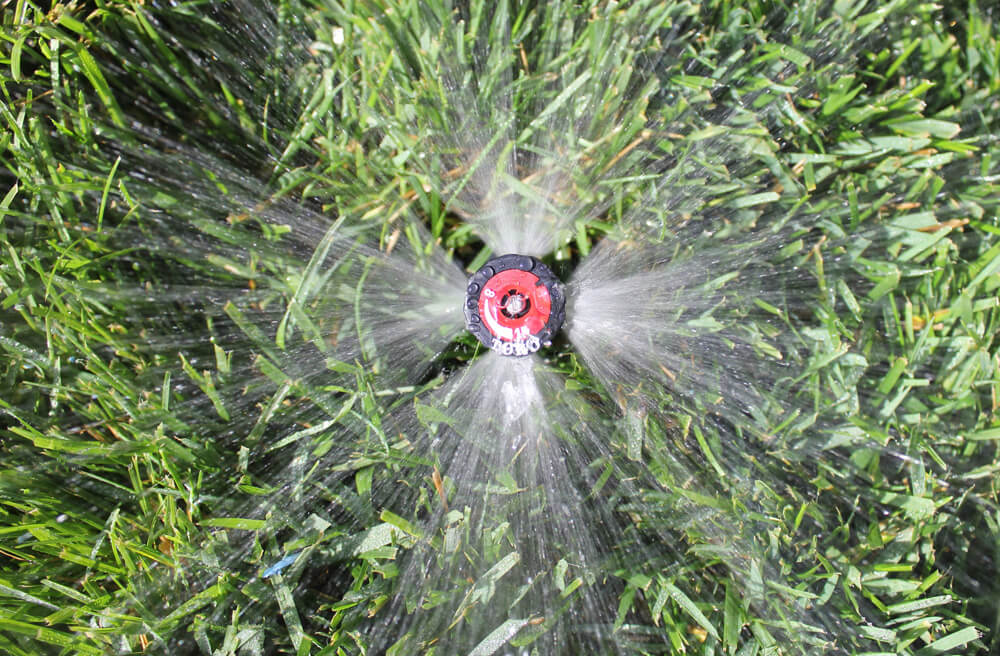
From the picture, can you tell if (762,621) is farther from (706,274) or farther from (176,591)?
(176,591)

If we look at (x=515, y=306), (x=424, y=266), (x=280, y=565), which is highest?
(x=424, y=266)

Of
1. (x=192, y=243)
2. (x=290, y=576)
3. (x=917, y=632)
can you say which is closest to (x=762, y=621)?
(x=917, y=632)

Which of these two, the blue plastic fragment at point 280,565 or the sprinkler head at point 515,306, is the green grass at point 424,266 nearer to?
the blue plastic fragment at point 280,565

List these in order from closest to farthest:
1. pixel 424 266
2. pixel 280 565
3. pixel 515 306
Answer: pixel 280 565, pixel 515 306, pixel 424 266

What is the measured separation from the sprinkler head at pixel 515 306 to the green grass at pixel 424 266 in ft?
0.44

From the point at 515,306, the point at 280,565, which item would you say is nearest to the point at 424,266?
the point at 515,306

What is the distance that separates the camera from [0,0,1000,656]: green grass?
1.76m

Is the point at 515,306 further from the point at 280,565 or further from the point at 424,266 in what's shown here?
the point at 280,565

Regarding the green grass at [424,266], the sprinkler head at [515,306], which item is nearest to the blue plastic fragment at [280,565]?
the green grass at [424,266]

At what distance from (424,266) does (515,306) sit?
0.30 metres

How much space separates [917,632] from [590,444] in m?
0.83

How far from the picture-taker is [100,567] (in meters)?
1.71

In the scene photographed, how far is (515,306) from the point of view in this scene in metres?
1.97

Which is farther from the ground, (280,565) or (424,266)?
(424,266)
